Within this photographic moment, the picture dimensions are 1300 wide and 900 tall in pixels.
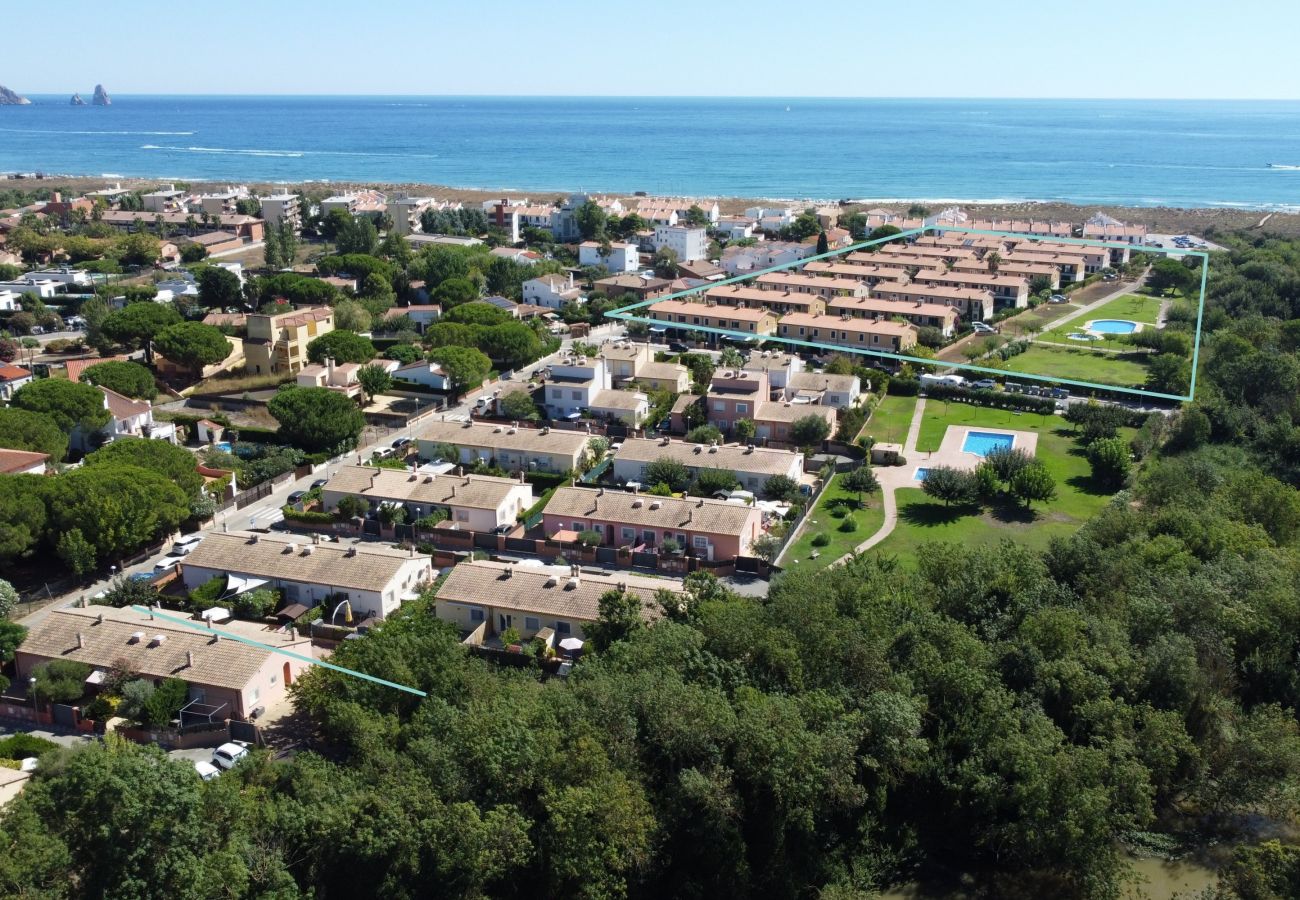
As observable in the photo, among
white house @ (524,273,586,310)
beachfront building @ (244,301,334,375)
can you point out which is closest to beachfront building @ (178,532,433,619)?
beachfront building @ (244,301,334,375)

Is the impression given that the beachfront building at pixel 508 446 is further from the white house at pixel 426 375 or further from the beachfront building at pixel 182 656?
the beachfront building at pixel 182 656

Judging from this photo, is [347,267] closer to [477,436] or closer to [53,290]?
[53,290]

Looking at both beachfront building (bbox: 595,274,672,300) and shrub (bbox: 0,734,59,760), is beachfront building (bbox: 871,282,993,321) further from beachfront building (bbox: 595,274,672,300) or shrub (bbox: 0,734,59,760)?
shrub (bbox: 0,734,59,760)

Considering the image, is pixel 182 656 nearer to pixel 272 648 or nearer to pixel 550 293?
pixel 272 648

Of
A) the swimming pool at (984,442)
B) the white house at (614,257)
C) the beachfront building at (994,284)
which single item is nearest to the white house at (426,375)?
the swimming pool at (984,442)

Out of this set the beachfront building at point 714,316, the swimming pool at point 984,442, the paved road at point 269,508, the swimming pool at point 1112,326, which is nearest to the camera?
the paved road at point 269,508
